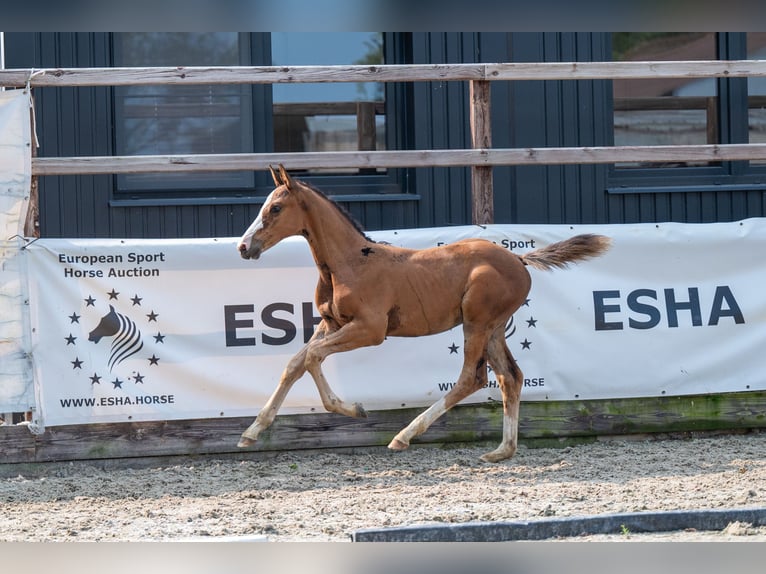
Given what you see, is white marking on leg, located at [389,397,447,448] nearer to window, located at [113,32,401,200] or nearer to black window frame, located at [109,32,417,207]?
black window frame, located at [109,32,417,207]

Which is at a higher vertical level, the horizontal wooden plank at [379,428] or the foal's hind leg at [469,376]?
the foal's hind leg at [469,376]

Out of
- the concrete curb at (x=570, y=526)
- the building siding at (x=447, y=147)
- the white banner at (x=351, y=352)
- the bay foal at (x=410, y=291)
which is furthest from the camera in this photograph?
the building siding at (x=447, y=147)

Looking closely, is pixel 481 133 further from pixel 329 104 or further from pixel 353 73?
pixel 329 104

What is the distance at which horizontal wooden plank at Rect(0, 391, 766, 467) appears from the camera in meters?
6.23

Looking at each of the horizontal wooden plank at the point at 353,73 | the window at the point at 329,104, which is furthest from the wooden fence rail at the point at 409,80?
the window at the point at 329,104

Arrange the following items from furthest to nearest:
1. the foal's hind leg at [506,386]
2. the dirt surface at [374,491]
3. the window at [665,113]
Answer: the window at [665,113]
the foal's hind leg at [506,386]
the dirt surface at [374,491]

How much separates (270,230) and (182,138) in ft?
11.1

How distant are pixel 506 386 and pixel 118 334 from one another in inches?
104

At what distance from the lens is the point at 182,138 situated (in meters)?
8.54

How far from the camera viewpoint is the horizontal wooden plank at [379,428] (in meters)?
6.23

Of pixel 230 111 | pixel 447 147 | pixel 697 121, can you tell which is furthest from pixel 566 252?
pixel 697 121

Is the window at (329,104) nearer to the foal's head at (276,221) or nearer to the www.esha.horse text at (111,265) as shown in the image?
the www.esha.horse text at (111,265)
